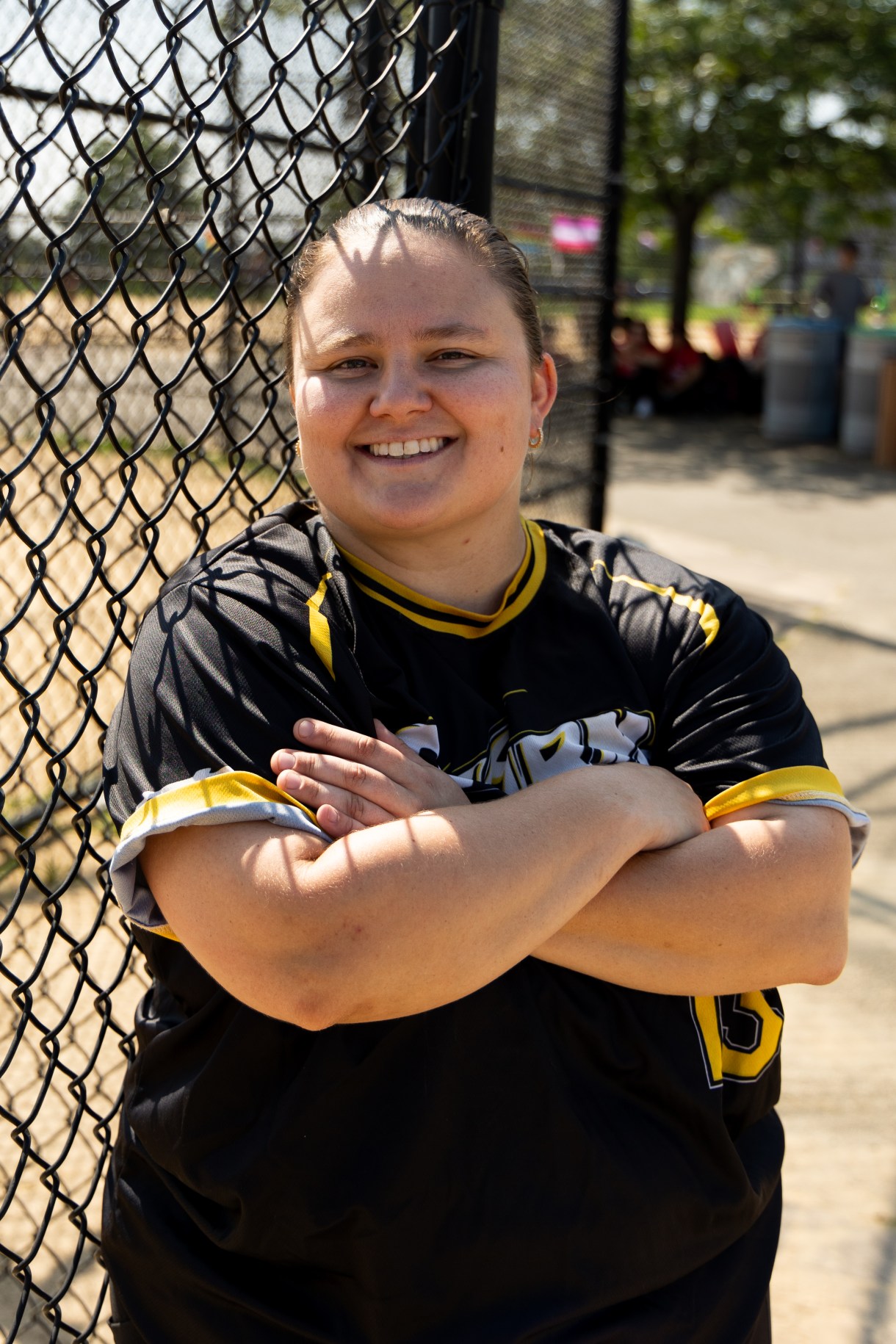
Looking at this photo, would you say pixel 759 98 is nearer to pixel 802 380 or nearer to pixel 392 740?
pixel 802 380

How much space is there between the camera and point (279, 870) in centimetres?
124

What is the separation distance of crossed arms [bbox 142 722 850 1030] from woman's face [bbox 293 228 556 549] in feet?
1.00

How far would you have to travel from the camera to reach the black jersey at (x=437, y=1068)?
4.37 ft

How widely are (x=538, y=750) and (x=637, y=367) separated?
46.0ft

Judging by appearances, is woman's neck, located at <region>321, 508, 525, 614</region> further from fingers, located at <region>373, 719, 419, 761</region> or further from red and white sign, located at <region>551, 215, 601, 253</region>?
red and white sign, located at <region>551, 215, 601, 253</region>

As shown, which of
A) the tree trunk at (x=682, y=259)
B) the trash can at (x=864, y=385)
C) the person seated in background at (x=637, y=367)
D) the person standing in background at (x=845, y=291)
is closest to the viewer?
the trash can at (x=864, y=385)

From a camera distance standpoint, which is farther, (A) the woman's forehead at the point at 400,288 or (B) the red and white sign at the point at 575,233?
(B) the red and white sign at the point at 575,233

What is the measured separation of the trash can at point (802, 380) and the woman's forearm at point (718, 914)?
12416mm

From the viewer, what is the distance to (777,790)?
146 cm

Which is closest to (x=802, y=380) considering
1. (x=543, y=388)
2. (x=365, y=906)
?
(x=543, y=388)

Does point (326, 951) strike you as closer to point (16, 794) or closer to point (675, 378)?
point (16, 794)

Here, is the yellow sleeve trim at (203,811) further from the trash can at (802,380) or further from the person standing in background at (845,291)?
the person standing in background at (845,291)

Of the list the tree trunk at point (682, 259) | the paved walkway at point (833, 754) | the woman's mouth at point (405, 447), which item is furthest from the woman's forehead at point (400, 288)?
the tree trunk at point (682, 259)

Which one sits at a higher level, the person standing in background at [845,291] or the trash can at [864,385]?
the person standing in background at [845,291]
